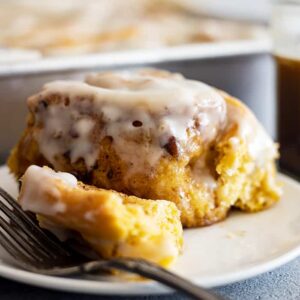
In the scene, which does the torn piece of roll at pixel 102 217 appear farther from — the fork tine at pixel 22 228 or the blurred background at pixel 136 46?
the blurred background at pixel 136 46

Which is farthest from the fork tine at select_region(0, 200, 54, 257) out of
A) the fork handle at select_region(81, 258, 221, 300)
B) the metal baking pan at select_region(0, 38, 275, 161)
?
the metal baking pan at select_region(0, 38, 275, 161)

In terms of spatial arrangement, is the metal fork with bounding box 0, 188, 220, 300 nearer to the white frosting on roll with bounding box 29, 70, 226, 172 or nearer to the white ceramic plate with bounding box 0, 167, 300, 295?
the white ceramic plate with bounding box 0, 167, 300, 295

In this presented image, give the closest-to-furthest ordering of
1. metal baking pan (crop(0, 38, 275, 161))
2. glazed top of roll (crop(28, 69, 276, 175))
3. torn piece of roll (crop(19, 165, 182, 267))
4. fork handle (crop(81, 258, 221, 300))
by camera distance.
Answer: fork handle (crop(81, 258, 221, 300))
torn piece of roll (crop(19, 165, 182, 267))
glazed top of roll (crop(28, 69, 276, 175))
metal baking pan (crop(0, 38, 275, 161))

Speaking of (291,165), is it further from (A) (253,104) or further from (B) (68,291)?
(B) (68,291)

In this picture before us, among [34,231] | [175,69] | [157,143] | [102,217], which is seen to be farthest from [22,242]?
[175,69]

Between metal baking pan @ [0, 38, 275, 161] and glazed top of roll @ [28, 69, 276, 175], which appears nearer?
glazed top of roll @ [28, 69, 276, 175]

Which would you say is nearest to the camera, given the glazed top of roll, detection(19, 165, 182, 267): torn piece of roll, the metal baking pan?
detection(19, 165, 182, 267): torn piece of roll

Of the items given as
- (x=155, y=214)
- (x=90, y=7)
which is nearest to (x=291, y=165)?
(x=155, y=214)
